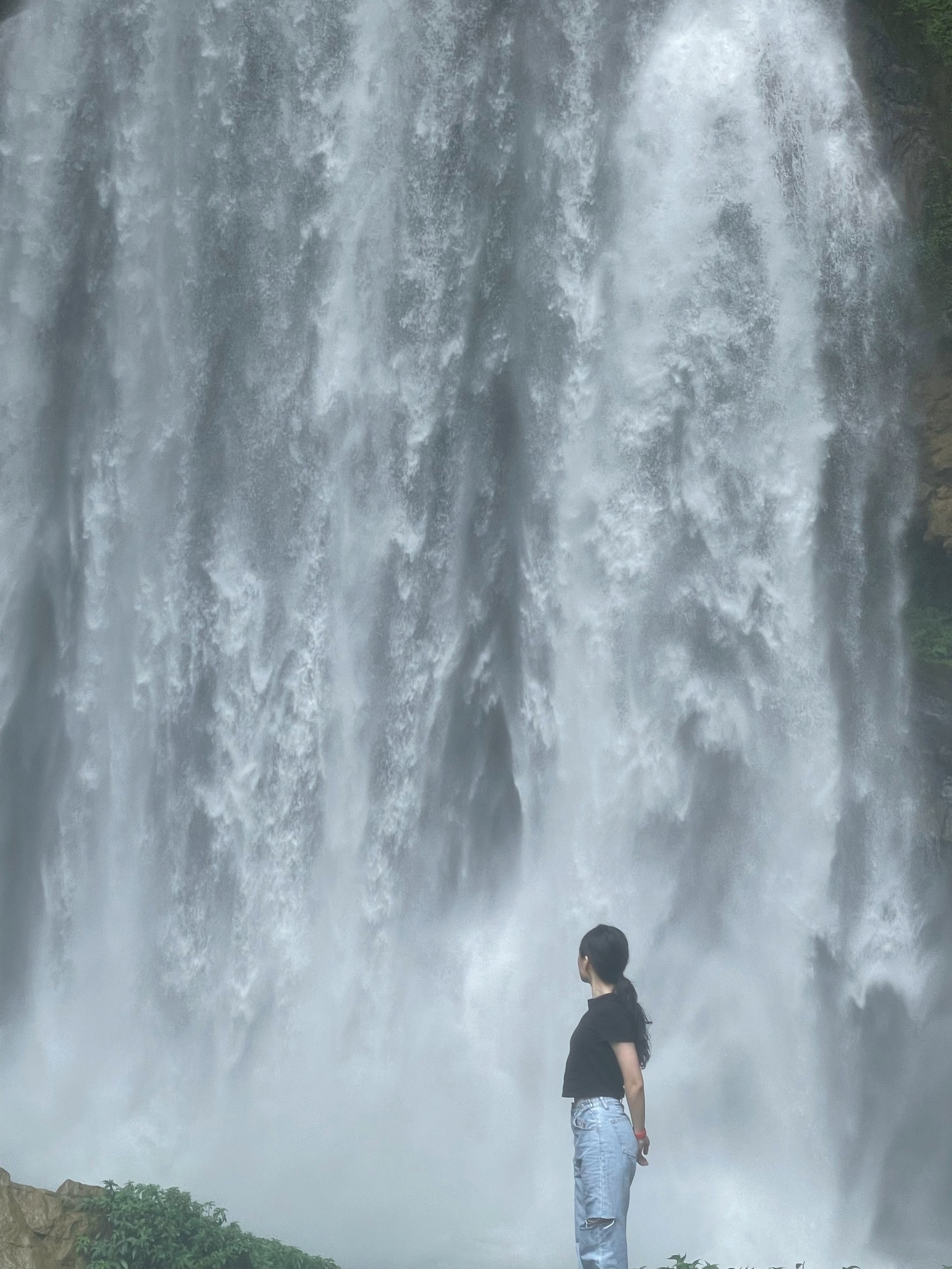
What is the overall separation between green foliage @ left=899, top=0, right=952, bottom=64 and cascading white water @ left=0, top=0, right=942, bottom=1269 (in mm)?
868

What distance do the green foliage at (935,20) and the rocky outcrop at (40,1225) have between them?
1282cm

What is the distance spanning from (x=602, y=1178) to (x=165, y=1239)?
4.74 meters

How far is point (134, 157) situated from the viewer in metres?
14.3

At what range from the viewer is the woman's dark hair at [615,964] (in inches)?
206

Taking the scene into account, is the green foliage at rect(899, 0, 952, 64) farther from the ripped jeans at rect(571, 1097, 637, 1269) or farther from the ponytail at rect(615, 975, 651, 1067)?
the ripped jeans at rect(571, 1097, 637, 1269)

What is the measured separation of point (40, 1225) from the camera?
8469 mm

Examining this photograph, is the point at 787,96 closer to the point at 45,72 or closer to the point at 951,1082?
the point at 45,72

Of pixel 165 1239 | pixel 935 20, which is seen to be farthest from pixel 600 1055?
pixel 935 20

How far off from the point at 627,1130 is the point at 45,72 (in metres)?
13.1

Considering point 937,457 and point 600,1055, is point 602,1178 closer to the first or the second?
point 600,1055

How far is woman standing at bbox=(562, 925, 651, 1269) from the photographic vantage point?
504 cm

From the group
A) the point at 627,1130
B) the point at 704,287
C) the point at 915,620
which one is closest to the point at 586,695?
the point at 915,620

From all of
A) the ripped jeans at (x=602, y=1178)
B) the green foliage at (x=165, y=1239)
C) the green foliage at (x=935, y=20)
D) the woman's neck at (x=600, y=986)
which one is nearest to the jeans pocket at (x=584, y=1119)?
the ripped jeans at (x=602, y=1178)

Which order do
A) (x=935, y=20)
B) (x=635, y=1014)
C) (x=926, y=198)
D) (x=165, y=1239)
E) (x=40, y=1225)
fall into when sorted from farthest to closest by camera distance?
(x=935, y=20), (x=926, y=198), (x=165, y=1239), (x=40, y=1225), (x=635, y=1014)
